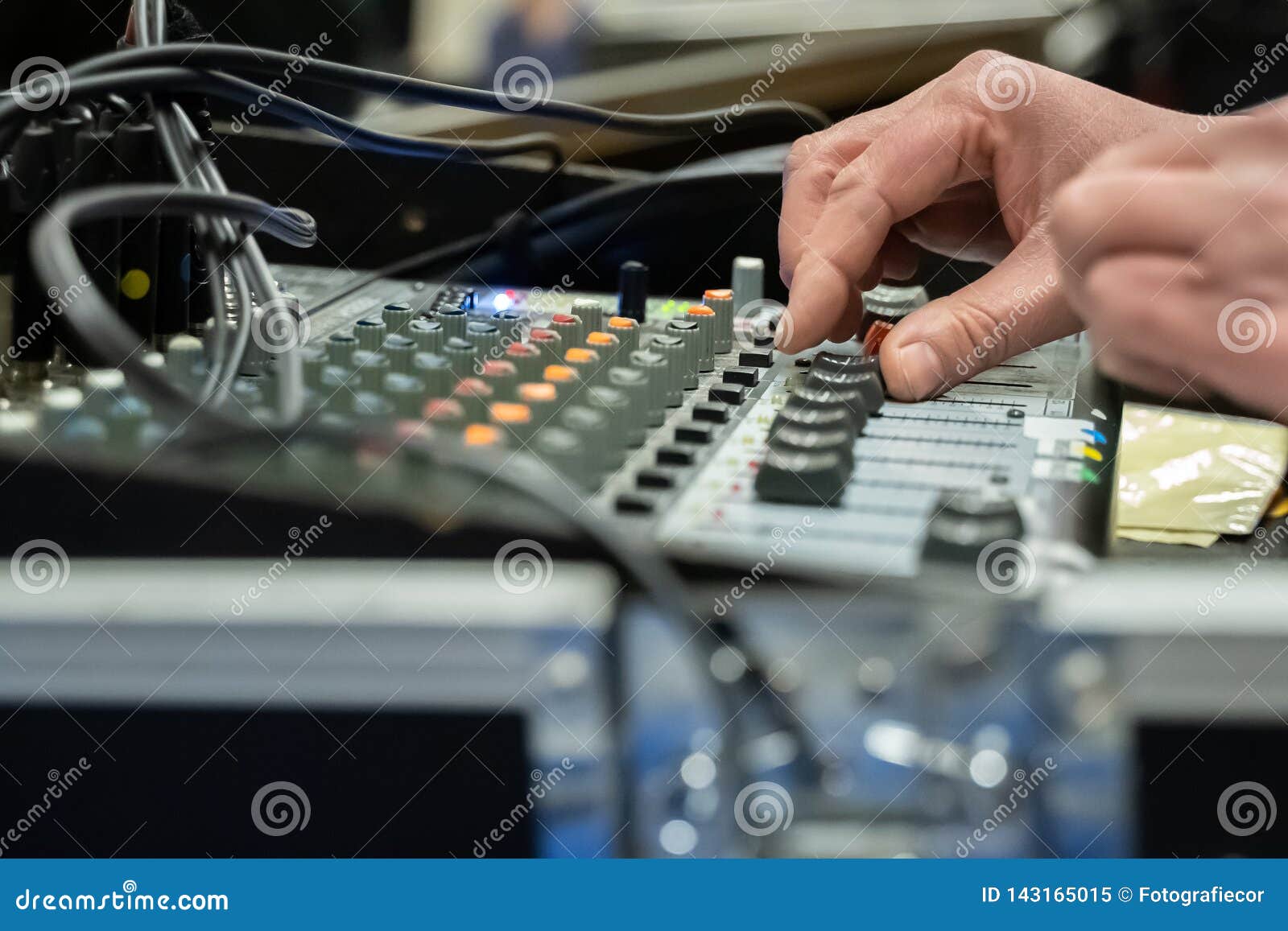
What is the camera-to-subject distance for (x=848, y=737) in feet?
1.69

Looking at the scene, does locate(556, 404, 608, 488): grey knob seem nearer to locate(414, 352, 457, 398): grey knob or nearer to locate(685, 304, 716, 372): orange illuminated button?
locate(414, 352, 457, 398): grey knob

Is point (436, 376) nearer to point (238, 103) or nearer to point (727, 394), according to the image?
point (727, 394)

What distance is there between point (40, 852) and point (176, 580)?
148 mm

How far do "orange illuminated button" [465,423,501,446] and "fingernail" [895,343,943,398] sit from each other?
26 cm

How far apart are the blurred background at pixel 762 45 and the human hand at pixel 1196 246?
781mm

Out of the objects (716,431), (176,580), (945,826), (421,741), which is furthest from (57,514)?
(945,826)

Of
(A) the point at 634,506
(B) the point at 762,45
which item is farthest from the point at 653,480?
(B) the point at 762,45

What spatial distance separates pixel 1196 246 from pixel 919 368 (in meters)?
0.20

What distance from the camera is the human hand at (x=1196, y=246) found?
505 mm

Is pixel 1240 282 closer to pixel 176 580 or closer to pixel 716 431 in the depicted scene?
pixel 716 431

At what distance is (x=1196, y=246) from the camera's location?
52 cm

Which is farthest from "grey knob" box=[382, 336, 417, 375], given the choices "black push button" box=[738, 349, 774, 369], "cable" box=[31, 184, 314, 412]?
"black push button" box=[738, 349, 774, 369]

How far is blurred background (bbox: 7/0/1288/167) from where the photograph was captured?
129cm

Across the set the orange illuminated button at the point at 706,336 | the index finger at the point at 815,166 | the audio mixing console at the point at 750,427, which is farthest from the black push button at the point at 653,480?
the index finger at the point at 815,166
